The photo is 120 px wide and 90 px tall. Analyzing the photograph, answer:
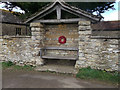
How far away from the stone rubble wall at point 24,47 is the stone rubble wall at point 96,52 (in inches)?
109

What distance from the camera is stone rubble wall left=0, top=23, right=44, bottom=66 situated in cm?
657

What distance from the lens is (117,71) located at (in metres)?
5.34

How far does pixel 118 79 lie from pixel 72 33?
3867mm

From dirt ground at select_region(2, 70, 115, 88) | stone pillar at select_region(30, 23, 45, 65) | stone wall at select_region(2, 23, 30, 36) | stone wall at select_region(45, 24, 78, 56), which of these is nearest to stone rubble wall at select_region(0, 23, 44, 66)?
stone pillar at select_region(30, 23, 45, 65)

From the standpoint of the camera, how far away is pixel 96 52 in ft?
18.4

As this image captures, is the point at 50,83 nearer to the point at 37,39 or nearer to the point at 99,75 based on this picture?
the point at 99,75

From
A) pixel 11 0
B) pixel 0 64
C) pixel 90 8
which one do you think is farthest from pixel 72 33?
pixel 11 0

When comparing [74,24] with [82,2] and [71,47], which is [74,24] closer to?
[71,47]

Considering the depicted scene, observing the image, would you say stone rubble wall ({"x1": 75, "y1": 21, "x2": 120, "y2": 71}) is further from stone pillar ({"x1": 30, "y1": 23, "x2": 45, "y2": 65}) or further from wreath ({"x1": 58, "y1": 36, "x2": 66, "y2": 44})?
stone pillar ({"x1": 30, "y1": 23, "x2": 45, "y2": 65})

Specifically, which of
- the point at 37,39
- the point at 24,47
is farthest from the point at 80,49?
the point at 24,47

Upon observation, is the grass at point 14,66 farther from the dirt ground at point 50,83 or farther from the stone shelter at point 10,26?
the stone shelter at point 10,26

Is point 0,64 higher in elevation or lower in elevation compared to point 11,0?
lower

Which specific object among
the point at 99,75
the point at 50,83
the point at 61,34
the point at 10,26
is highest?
the point at 10,26

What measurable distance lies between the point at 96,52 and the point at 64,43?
237 centimetres
